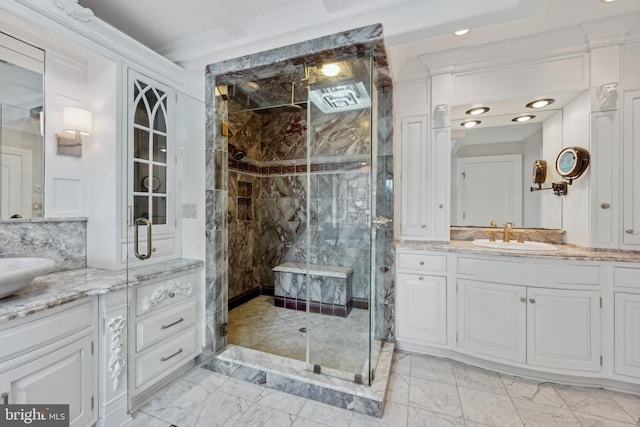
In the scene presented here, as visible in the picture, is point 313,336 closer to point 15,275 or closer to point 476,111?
point 15,275

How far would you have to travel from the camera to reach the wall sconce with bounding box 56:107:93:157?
5.90 feet

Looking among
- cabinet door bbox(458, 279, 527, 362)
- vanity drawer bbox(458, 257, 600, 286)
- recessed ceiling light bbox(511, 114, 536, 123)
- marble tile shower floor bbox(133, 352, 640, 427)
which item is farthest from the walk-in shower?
recessed ceiling light bbox(511, 114, 536, 123)

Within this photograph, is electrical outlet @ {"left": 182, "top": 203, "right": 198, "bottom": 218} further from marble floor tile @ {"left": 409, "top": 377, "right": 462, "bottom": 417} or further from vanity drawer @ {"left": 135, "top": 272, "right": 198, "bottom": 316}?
marble floor tile @ {"left": 409, "top": 377, "right": 462, "bottom": 417}

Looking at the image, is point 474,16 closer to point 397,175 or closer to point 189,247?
point 397,175

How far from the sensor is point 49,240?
1.76 m

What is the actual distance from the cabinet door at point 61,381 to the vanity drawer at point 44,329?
0.25 feet

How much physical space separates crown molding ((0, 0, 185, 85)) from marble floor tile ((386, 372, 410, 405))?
301 centimetres

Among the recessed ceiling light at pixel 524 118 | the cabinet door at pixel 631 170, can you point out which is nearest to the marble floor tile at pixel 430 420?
the cabinet door at pixel 631 170

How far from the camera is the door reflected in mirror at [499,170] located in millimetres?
2533

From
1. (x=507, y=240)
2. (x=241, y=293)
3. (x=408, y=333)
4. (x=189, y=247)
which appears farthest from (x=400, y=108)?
(x=241, y=293)

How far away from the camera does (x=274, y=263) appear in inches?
156

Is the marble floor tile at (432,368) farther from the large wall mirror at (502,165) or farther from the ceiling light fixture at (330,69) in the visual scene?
the ceiling light fixture at (330,69)

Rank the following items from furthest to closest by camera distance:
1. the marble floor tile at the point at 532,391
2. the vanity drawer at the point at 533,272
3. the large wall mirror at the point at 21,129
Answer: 1. the vanity drawer at the point at 533,272
2. the marble floor tile at the point at 532,391
3. the large wall mirror at the point at 21,129

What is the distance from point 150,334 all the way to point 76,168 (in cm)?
128
